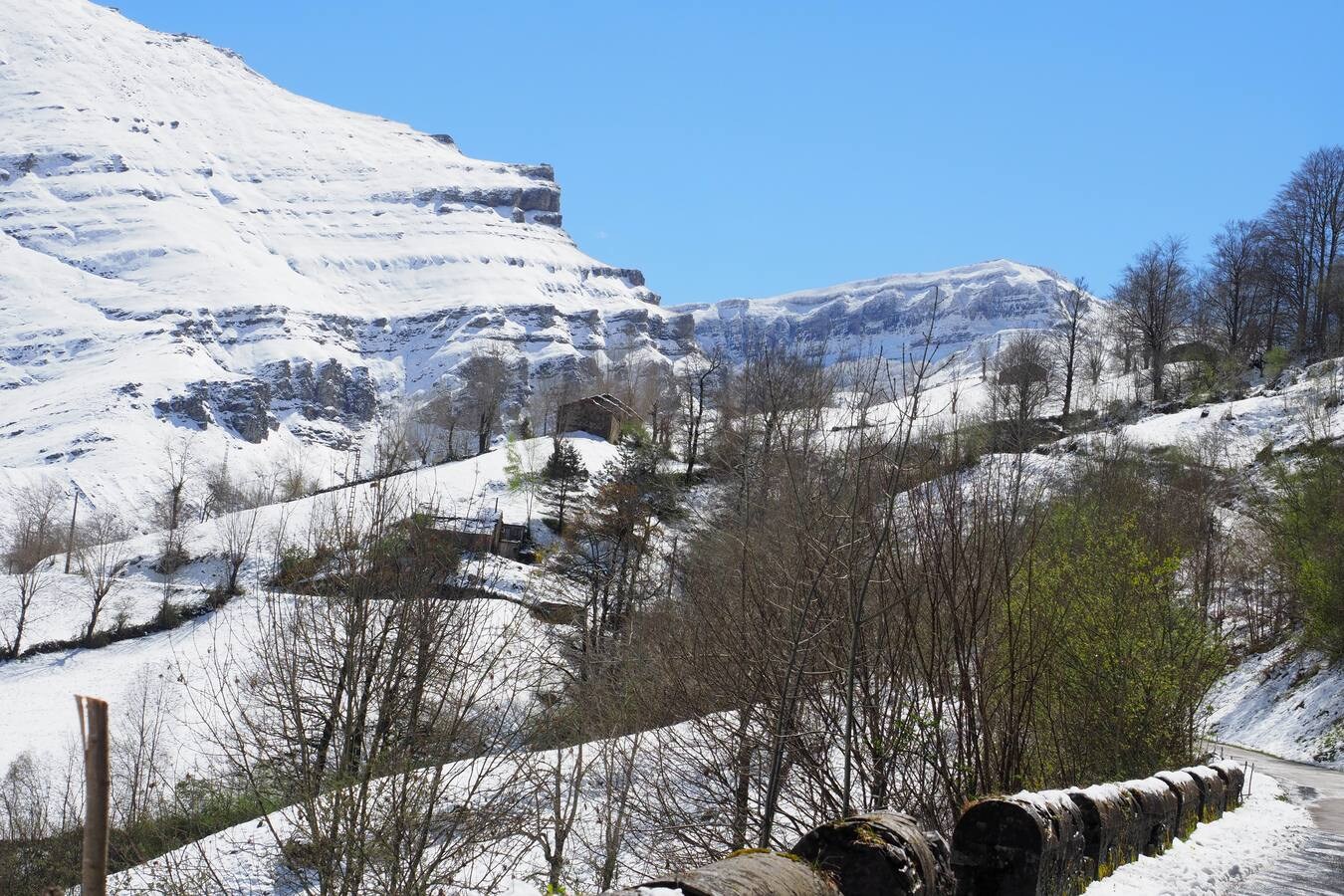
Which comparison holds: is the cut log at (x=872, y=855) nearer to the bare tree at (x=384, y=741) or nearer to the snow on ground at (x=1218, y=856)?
the snow on ground at (x=1218, y=856)

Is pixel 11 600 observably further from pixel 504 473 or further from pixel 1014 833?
pixel 1014 833

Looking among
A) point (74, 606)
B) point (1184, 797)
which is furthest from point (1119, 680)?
point (74, 606)

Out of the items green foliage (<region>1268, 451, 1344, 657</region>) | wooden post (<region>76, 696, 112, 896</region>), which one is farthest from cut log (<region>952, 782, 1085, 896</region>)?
green foliage (<region>1268, 451, 1344, 657</region>)

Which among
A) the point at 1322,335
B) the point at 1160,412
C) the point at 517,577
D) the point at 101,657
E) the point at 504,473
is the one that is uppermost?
the point at 1322,335

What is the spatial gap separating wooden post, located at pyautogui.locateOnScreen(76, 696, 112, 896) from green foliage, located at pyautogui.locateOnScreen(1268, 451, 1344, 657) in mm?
28972

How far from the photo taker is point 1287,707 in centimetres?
2569

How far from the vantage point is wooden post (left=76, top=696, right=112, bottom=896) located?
1243mm

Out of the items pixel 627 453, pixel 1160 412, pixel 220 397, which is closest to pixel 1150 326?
pixel 1160 412

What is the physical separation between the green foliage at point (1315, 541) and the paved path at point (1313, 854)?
837 centimetres

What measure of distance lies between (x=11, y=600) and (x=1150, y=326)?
6541cm

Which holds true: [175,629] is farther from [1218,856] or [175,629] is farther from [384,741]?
[1218,856]

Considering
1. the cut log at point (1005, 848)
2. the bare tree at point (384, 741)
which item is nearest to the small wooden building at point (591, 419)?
the bare tree at point (384, 741)

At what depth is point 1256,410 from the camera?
51.0 meters

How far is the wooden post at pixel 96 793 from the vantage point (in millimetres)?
1243
